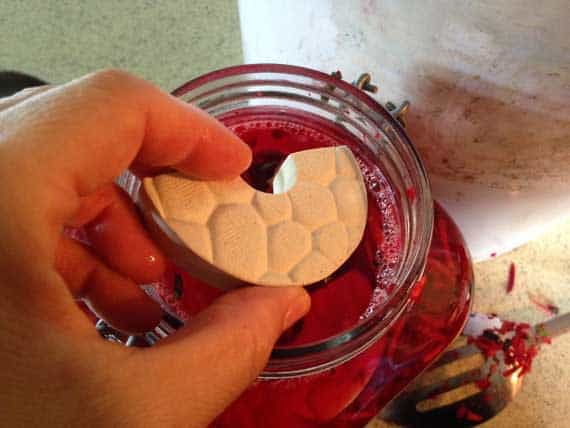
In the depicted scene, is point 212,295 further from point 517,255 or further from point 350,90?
point 517,255

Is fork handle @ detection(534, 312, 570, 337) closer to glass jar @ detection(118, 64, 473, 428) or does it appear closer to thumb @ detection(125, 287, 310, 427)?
glass jar @ detection(118, 64, 473, 428)

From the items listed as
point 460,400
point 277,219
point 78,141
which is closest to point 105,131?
point 78,141

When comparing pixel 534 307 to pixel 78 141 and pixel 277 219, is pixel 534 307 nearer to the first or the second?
pixel 277 219

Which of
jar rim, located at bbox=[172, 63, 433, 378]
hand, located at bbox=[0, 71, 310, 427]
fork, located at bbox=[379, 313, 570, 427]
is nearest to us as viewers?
hand, located at bbox=[0, 71, 310, 427]

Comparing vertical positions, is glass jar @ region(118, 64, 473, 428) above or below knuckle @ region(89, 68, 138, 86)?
below

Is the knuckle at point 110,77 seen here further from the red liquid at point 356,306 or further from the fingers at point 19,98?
the red liquid at point 356,306

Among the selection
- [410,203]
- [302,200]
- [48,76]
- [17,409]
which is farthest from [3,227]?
[48,76]

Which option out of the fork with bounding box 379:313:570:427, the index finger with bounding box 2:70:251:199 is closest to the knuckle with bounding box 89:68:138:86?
the index finger with bounding box 2:70:251:199
